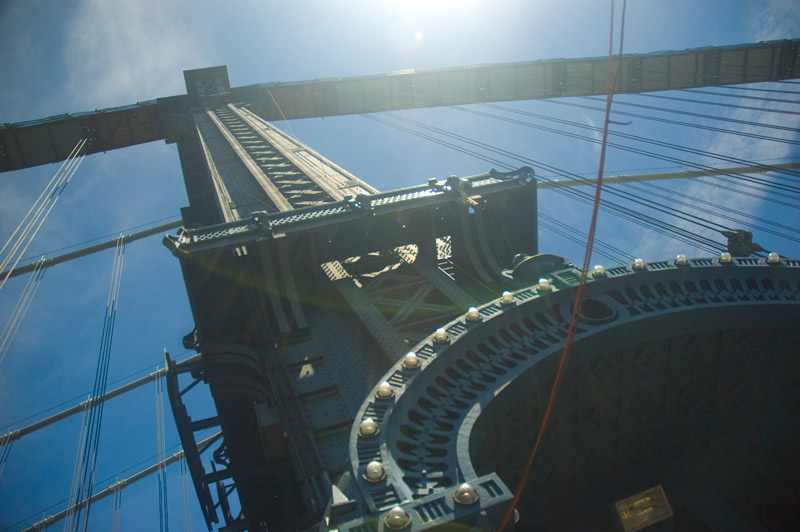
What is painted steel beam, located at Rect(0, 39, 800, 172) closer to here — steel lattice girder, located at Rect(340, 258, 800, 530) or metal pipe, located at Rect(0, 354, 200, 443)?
metal pipe, located at Rect(0, 354, 200, 443)

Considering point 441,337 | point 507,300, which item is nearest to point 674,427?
point 507,300

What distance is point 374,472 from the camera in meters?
7.23

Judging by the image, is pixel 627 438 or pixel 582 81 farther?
pixel 582 81

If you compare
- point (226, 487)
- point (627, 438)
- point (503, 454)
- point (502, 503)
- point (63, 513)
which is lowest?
point (63, 513)

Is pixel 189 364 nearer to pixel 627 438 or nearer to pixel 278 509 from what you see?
pixel 278 509

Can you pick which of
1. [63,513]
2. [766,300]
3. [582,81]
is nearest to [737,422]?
[766,300]

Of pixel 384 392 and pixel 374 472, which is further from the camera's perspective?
pixel 384 392

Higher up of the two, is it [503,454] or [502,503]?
[502,503]

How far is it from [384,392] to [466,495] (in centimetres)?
261

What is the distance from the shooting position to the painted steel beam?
1615 inches

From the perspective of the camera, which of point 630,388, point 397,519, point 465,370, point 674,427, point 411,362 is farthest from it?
point 674,427

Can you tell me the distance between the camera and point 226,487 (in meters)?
19.3

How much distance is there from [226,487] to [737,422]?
50.7ft

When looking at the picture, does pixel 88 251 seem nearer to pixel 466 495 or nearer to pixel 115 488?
pixel 115 488
